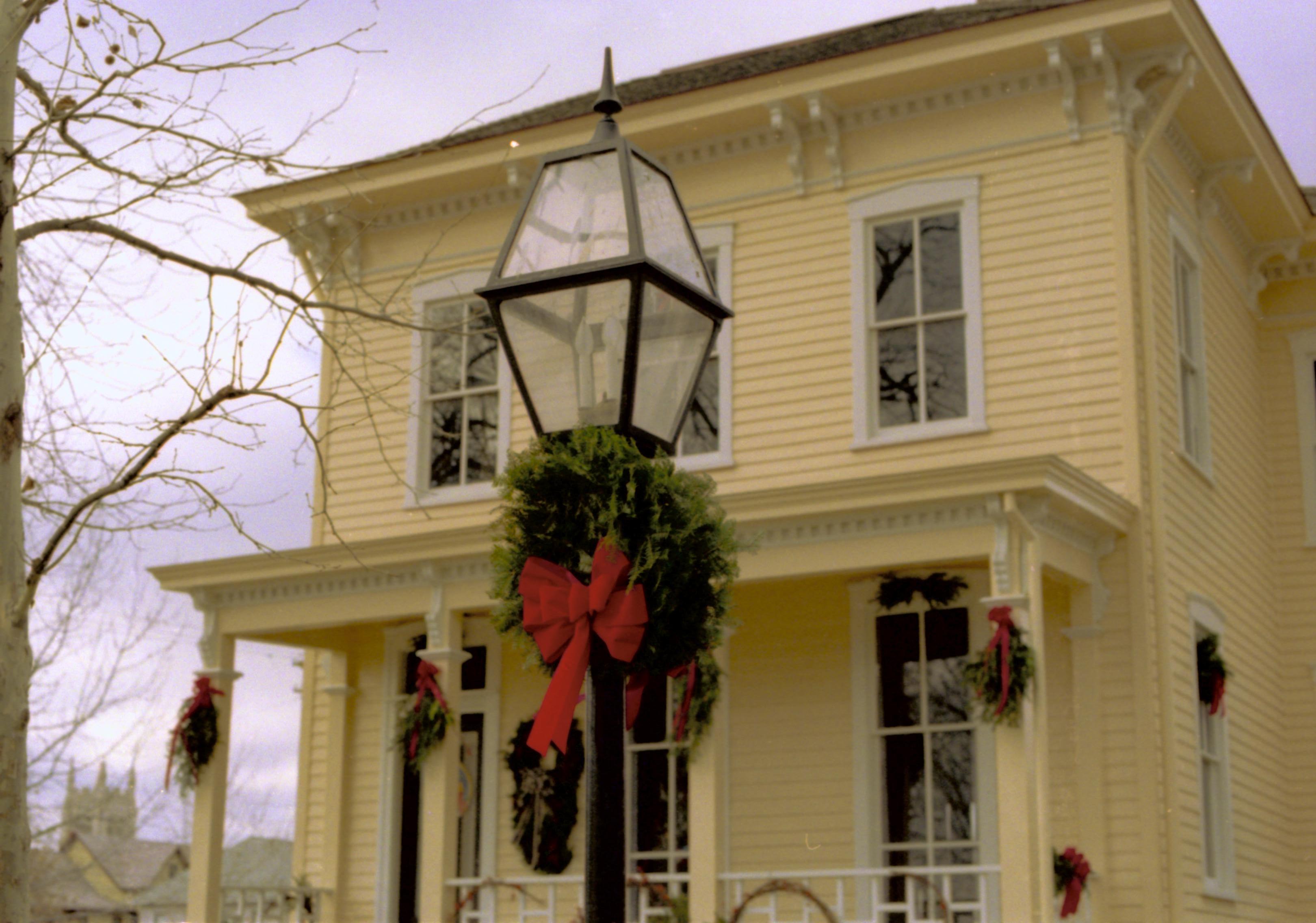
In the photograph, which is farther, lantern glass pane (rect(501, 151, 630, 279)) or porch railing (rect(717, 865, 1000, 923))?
porch railing (rect(717, 865, 1000, 923))

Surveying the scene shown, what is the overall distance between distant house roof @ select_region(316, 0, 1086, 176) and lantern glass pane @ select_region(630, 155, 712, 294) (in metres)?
8.36

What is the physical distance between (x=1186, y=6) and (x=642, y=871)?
773cm

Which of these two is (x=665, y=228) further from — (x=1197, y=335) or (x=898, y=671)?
(x=1197, y=335)

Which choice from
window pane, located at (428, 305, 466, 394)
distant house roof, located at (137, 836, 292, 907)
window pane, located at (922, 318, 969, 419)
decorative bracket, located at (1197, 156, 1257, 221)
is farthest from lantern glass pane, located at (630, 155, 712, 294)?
distant house roof, located at (137, 836, 292, 907)

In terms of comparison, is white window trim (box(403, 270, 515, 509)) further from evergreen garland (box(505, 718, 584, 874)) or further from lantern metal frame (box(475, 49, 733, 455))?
lantern metal frame (box(475, 49, 733, 455))

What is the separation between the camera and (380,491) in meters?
15.2

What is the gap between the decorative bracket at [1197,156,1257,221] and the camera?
46.1 feet

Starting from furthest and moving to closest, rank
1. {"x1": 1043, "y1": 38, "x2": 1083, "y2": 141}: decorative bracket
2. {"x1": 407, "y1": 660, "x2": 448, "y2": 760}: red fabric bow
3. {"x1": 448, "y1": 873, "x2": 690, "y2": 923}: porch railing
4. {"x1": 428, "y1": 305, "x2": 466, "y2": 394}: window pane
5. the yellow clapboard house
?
{"x1": 428, "y1": 305, "x2": 466, "y2": 394}: window pane → {"x1": 1043, "y1": 38, "x2": 1083, "y2": 141}: decorative bracket → {"x1": 407, "y1": 660, "x2": 448, "y2": 760}: red fabric bow → {"x1": 448, "y1": 873, "x2": 690, "y2": 923}: porch railing → the yellow clapboard house

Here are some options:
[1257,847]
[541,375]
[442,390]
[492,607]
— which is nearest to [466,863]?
[492,607]

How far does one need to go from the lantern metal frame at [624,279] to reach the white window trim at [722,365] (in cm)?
836

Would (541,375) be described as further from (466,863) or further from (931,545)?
(466,863)

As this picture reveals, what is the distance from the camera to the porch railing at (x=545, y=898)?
11.6 metres

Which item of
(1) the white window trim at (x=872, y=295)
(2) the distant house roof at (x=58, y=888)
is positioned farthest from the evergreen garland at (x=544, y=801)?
(2) the distant house roof at (x=58, y=888)

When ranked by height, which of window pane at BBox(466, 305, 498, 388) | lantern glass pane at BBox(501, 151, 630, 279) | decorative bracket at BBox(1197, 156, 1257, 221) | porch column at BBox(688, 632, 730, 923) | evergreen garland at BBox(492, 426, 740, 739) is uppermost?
decorative bracket at BBox(1197, 156, 1257, 221)
